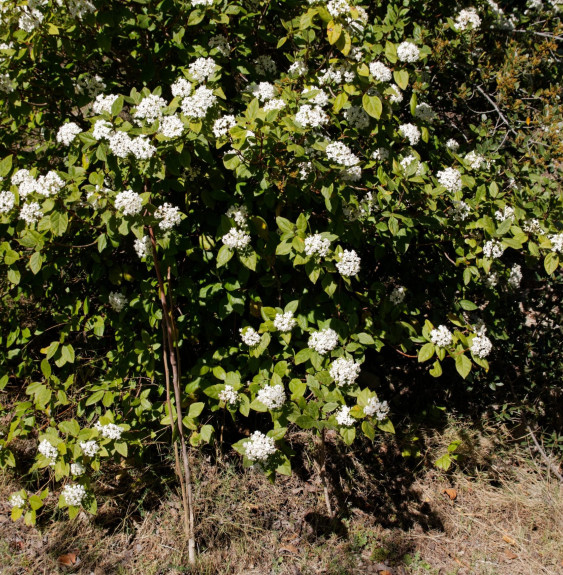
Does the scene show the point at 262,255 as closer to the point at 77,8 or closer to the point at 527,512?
the point at 77,8

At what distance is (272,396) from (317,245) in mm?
698

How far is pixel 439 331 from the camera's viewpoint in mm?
2432

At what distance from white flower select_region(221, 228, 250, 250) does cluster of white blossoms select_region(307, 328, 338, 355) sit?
0.54 m

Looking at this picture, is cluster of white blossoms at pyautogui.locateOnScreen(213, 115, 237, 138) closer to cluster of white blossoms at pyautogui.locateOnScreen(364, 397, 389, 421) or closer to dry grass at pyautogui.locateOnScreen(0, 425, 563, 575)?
cluster of white blossoms at pyautogui.locateOnScreen(364, 397, 389, 421)

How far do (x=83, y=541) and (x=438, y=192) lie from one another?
2.58 metres

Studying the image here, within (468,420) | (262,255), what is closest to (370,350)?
(468,420)

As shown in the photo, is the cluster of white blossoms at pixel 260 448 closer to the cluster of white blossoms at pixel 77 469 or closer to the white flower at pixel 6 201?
the cluster of white blossoms at pixel 77 469

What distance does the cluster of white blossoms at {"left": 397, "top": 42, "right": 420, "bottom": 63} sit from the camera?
7.82ft

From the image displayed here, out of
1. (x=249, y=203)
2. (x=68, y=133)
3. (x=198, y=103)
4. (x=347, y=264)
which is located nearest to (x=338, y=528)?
(x=347, y=264)

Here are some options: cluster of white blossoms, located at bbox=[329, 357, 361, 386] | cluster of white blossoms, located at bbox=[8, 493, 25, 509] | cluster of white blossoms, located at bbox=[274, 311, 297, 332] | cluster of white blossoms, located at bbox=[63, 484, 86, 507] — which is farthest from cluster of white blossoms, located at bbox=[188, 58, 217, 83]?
cluster of white blossoms, located at bbox=[8, 493, 25, 509]

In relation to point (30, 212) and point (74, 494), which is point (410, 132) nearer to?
point (30, 212)

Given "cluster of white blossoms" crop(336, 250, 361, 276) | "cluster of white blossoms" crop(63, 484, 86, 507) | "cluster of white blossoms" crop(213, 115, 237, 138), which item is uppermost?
"cluster of white blossoms" crop(213, 115, 237, 138)

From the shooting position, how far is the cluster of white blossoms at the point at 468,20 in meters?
2.79

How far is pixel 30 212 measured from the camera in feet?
7.27
